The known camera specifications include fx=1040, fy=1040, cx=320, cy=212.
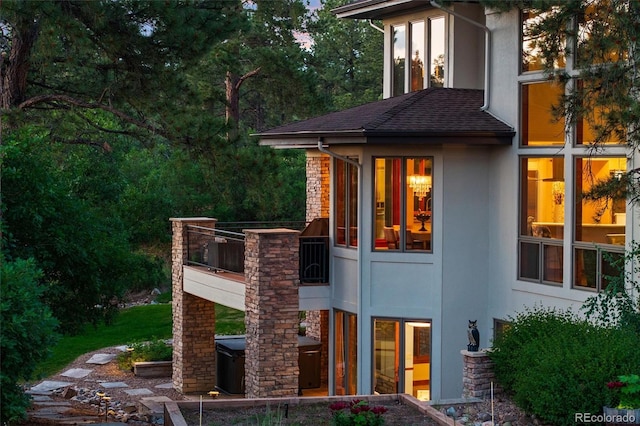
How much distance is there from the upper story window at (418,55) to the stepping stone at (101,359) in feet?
33.5

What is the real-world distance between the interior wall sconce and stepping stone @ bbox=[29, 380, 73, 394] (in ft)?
31.3

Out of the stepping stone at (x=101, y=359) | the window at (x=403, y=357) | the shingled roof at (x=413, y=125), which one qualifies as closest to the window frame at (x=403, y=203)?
the shingled roof at (x=413, y=125)

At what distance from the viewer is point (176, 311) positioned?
22.7 m

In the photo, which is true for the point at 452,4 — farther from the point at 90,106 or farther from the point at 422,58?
the point at 90,106

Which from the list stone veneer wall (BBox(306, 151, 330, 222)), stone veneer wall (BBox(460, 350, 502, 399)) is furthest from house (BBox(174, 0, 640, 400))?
stone veneer wall (BBox(306, 151, 330, 222))

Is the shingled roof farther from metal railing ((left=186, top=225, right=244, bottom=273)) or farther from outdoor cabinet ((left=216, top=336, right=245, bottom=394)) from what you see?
outdoor cabinet ((left=216, top=336, right=245, bottom=394))

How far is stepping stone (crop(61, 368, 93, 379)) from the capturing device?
79.1 feet

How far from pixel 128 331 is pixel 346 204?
545 inches

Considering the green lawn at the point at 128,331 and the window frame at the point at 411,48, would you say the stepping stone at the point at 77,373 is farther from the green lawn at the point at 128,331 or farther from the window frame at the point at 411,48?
the window frame at the point at 411,48

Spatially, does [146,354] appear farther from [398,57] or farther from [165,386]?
[398,57]

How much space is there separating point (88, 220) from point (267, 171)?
25.3 feet

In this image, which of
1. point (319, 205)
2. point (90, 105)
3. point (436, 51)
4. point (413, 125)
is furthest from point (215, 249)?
point (436, 51)

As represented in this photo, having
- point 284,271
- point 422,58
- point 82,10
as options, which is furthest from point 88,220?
point 422,58

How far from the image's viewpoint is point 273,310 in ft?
60.3
